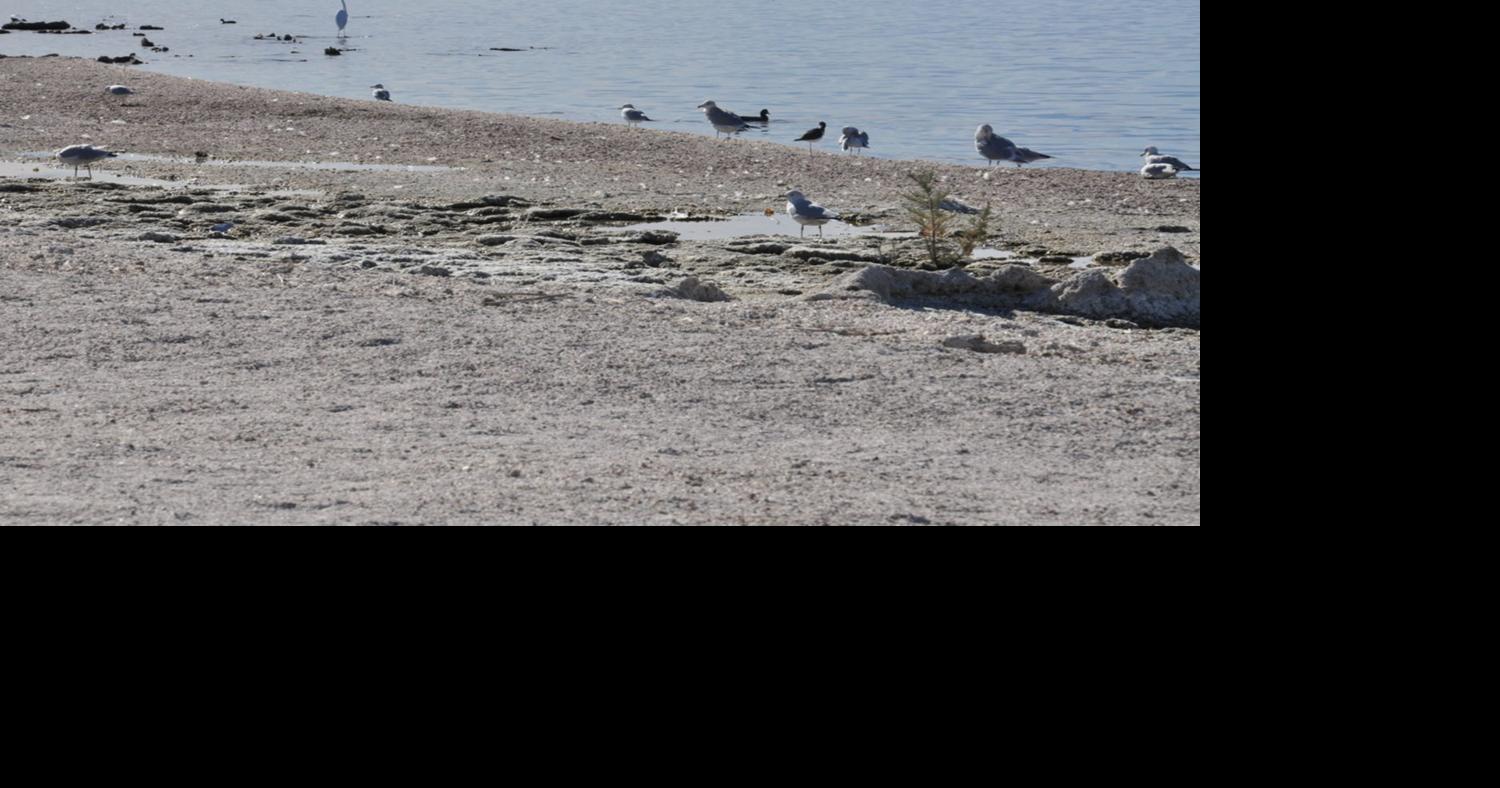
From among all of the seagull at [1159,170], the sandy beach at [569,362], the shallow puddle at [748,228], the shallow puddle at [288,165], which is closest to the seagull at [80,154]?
the sandy beach at [569,362]

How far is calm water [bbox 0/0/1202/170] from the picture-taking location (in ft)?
68.6

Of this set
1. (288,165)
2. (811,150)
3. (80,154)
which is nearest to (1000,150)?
(811,150)

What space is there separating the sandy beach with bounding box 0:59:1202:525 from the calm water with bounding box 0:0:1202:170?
2418mm

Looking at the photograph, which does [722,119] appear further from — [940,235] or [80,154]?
[940,235]

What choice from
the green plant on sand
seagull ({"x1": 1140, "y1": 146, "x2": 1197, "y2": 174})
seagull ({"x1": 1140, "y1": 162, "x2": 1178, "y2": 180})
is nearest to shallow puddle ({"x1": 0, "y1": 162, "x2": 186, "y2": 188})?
the green plant on sand

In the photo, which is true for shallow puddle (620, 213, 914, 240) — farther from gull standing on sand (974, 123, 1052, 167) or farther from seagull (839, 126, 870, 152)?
seagull (839, 126, 870, 152)

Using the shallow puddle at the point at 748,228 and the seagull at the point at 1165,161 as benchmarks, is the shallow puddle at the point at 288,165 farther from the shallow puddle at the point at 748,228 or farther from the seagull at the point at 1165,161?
the seagull at the point at 1165,161

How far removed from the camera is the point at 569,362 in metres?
5.76

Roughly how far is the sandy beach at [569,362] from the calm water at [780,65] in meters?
2.42

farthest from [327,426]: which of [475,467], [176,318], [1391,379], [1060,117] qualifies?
[1060,117]
